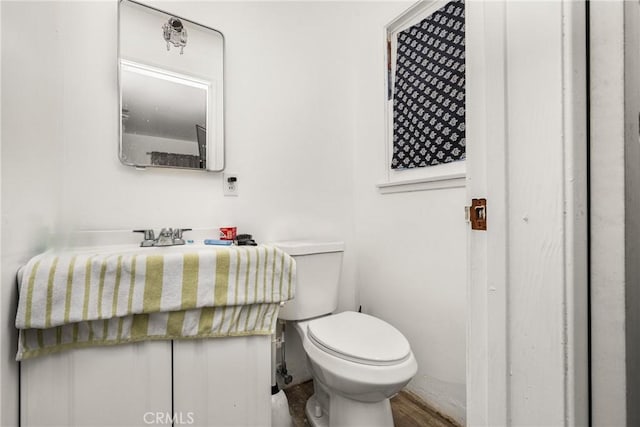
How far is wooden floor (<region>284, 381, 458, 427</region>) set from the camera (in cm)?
127

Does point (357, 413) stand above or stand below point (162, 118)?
below

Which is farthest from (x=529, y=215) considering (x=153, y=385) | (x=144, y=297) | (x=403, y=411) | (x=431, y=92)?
(x=403, y=411)

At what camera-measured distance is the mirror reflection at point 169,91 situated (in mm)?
1194

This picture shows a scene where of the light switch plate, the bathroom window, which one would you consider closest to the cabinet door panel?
the light switch plate

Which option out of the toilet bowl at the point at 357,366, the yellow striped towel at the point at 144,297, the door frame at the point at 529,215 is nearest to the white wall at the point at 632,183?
the door frame at the point at 529,215

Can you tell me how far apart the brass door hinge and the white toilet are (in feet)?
2.23

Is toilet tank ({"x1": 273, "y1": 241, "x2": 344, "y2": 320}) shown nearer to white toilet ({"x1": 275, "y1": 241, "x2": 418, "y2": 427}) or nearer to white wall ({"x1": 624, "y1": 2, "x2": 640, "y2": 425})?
white toilet ({"x1": 275, "y1": 241, "x2": 418, "y2": 427})

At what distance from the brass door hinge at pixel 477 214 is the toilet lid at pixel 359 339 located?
68 cm

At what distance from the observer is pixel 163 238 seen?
118 centimetres

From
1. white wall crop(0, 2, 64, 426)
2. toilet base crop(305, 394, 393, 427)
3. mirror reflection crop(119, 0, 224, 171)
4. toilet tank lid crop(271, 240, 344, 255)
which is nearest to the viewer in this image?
white wall crop(0, 2, 64, 426)

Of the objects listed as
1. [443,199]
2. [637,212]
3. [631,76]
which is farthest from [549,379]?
[443,199]

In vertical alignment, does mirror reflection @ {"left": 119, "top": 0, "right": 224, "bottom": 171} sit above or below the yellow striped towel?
above

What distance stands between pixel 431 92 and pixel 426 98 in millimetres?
34

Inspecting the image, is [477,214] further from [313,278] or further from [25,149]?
[25,149]
